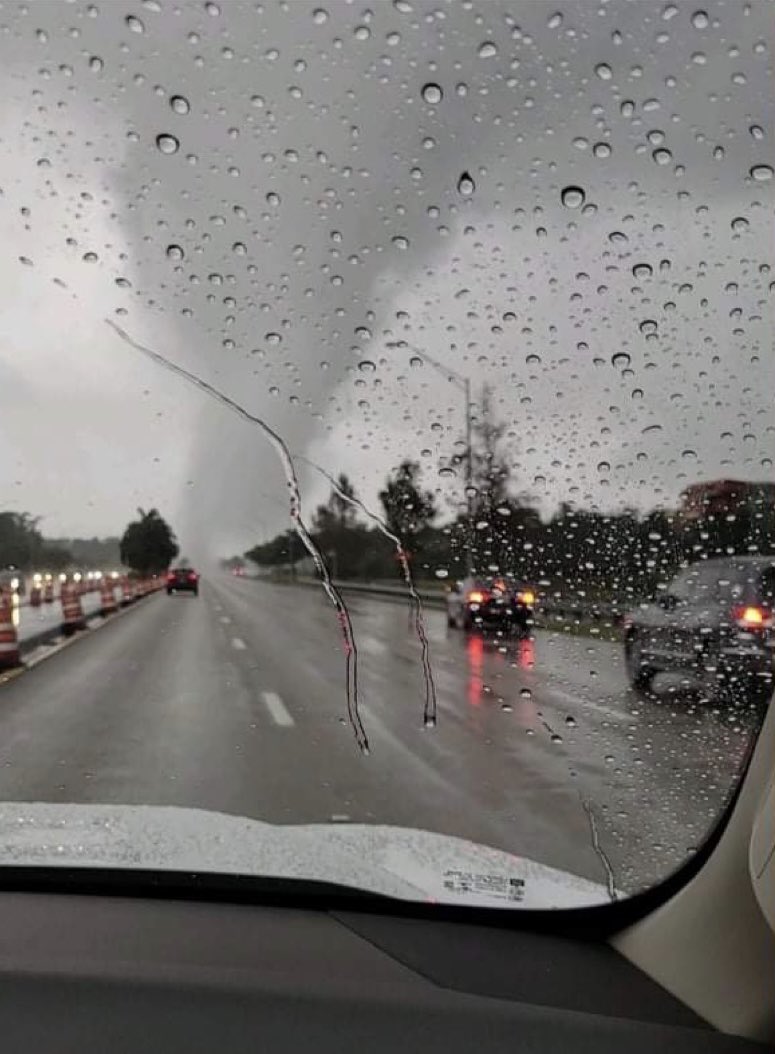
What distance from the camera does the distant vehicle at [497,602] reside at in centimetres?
518

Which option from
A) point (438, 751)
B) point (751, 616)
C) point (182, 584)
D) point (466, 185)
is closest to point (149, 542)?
point (438, 751)

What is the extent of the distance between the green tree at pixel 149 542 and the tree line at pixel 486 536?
1.33 metres

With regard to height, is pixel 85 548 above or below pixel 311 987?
above

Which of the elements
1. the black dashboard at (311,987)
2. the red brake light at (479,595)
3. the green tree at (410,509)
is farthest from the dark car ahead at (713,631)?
the black dashboard at (311,987)

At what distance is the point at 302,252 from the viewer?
16.8 feet

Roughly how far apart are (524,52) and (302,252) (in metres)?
1.36

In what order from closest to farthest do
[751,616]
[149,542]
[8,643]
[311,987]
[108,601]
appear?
[311,987]
[751,616]
[149,542]
[8,643]
[108,601]

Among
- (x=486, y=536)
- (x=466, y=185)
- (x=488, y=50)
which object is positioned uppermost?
(x=488, y=50)

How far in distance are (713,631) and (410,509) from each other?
1489 millimetres

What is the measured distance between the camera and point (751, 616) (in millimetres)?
4098

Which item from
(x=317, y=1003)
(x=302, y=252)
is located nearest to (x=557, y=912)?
(x=317, y=1003)

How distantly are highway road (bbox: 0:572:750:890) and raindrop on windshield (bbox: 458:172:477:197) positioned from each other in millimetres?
2025

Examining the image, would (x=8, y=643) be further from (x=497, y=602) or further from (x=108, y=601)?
(x=497, y=602)

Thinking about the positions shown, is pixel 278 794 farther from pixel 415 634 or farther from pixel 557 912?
pixel 557 912
